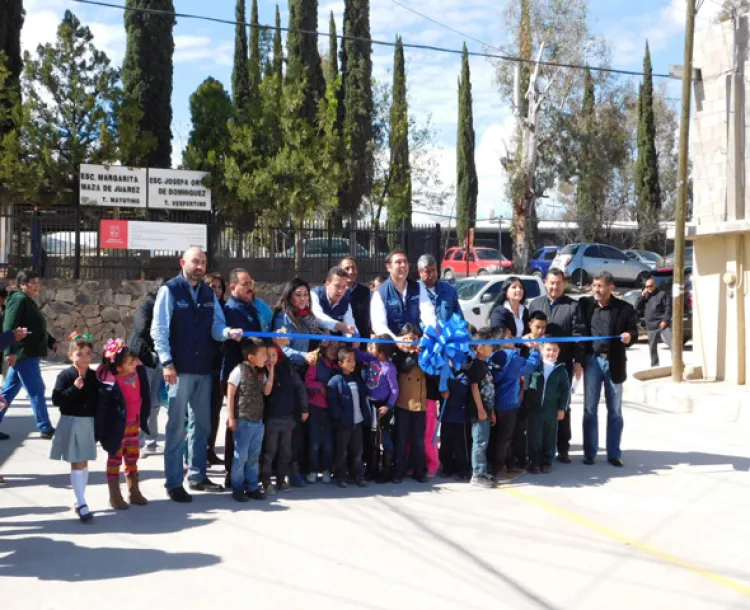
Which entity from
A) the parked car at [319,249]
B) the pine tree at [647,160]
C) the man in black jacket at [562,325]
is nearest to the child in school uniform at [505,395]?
the man in black jacket at [562,325]

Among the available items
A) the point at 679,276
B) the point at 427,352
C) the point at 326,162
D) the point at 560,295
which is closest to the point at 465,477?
the point at 427,352

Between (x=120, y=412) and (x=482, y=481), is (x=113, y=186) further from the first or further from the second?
(x=482, y=481)

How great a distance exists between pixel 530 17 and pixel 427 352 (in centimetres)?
3385

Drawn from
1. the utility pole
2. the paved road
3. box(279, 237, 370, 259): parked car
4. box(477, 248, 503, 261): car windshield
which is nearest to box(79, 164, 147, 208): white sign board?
box(279, 237, 370, 259): parked car

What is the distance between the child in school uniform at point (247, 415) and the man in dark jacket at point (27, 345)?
128 inches

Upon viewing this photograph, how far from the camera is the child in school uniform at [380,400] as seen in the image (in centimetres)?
795

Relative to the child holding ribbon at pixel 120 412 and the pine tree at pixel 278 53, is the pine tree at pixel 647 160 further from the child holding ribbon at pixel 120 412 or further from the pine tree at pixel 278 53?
the child holding ribbon at pixel 120 412

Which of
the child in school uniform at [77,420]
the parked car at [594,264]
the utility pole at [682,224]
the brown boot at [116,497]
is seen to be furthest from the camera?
the parked car at [594,264]

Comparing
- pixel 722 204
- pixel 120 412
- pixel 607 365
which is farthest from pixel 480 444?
pixel 722 204

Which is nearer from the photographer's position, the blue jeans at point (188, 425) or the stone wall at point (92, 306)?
the blue jeans at point (188, 425)

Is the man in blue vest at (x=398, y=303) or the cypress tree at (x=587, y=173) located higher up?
the cypress tree at (x=587, y=173)

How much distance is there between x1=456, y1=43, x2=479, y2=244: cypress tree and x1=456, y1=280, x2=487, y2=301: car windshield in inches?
1001

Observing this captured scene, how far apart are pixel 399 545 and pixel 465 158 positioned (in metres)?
42.5

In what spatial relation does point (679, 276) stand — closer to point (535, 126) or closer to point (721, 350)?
point (721, 350)
